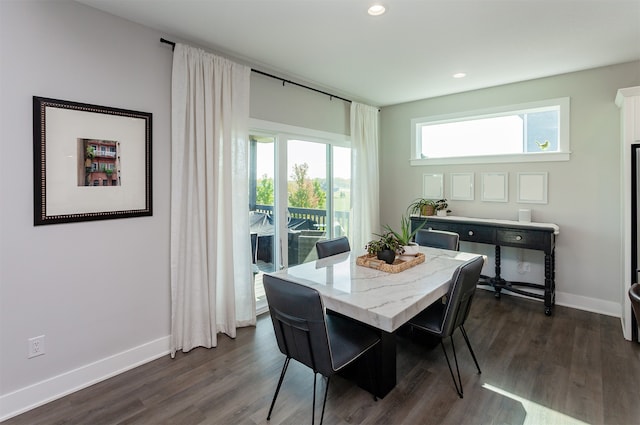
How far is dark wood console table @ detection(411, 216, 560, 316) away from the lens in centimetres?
347

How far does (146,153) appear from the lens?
255cm

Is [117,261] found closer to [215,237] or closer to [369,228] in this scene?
[215,237]

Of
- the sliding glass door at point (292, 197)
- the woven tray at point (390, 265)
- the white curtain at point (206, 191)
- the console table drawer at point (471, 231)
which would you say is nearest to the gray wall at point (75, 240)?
the white curtain at point (206, 191)

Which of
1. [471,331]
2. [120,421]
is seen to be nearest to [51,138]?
[120,421]

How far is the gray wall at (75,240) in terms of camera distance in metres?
2.01

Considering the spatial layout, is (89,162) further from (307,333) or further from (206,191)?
(307,333)

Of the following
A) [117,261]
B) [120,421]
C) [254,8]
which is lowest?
[120,421]

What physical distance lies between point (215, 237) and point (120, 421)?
1396mm

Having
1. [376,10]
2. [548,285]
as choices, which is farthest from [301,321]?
[548,285]

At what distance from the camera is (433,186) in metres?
4.70

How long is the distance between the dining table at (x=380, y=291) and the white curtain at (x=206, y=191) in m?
0.90

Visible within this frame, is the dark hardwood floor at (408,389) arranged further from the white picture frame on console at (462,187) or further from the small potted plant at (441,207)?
the white picture frame on console at (462,187)

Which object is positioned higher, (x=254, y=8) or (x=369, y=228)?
(x=254, y=8)

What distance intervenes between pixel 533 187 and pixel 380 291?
9.85 ft
